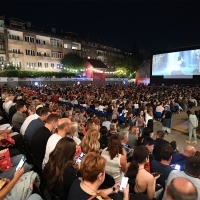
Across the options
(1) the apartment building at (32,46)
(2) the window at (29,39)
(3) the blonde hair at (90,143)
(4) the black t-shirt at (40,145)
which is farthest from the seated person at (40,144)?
(2) the window at (29,39)

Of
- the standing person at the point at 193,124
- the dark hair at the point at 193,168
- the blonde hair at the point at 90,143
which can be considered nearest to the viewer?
the dark hair at the point at 193,168

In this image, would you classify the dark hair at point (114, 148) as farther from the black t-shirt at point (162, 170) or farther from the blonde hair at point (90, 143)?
the black t-shirt at point (162, 170)

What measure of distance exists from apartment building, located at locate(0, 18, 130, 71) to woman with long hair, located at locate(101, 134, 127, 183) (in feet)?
129

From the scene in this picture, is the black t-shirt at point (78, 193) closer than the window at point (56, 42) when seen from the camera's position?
Yes

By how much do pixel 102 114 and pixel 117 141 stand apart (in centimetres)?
813

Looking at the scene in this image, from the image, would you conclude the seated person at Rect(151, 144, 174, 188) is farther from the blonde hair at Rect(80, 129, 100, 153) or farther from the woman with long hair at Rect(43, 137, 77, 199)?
the woman with long hair at Rect(43, 137, 77, 199)

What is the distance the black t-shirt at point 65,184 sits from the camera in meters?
2.94

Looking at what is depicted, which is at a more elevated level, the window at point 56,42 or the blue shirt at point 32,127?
the window at point 56,42

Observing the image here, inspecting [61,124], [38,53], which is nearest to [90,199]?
[61,124]

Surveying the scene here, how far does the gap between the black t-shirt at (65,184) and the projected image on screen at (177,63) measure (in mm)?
35847

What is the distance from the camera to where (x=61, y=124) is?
4430 mm

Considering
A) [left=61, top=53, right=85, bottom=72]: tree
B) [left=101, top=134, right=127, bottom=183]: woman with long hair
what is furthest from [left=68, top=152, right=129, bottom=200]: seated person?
[left=61, top=53, right=85, bottom=72]: tree

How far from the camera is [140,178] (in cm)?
328

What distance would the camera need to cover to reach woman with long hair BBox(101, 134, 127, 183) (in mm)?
3715
